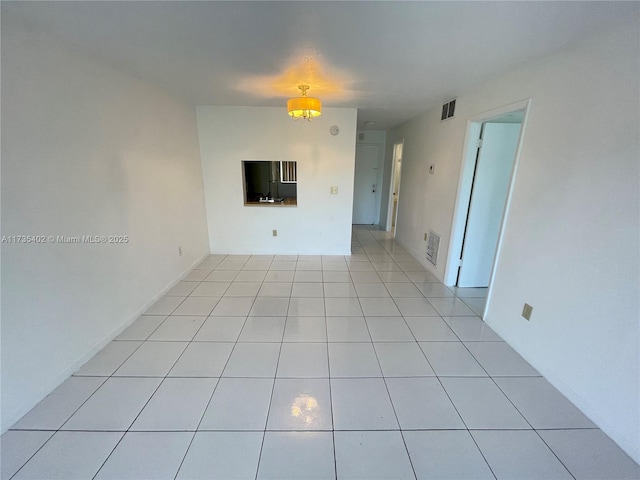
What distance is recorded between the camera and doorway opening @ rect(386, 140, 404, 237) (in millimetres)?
5570

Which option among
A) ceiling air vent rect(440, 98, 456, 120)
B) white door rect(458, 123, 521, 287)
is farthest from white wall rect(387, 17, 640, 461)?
ceiling air vent rect(440, 98, 456, 120)

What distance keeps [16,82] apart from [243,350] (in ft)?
7.36

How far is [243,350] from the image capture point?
219 cm

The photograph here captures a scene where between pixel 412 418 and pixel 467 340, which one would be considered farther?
pixel 467 340

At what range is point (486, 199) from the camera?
3.14 meters

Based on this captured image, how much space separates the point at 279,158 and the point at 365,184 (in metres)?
3.17

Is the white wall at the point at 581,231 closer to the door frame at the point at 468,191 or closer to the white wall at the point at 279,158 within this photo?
the door frame at the point at 468,191

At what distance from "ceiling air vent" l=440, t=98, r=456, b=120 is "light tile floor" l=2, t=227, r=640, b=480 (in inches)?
96.0

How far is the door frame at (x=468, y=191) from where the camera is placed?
232 cm

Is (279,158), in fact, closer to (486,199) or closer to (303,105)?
(303,105)

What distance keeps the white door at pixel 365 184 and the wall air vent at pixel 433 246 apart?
2976mm

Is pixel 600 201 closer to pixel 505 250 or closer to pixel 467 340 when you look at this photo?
pixel 505 250

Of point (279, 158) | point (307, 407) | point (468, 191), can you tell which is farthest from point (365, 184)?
point (307, 407)

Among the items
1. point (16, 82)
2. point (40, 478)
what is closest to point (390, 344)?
point (40, 478)
